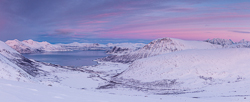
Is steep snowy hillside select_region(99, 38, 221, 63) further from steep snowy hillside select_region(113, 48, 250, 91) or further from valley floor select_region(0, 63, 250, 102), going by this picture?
valley floor select_region(0, 63, 250, 102)

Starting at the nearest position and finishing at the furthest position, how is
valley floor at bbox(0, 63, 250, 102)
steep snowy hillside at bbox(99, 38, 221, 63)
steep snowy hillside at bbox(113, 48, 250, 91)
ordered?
valley floor at bbox(0, 63, 250, 102)
steep snowy hillside at bbox(113, 48, 250, 91)
steep snowy hillside at bbox(99, 38, 221, 63)

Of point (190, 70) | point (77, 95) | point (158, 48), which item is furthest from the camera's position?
point (158, 48)

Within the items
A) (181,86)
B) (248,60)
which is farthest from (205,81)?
(248,60)

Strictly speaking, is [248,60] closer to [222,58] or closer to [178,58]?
[222,58]

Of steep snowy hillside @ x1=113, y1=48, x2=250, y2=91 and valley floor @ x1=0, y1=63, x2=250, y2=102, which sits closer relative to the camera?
valley floor @ x1=0, y1=63, x2=250, y2=102

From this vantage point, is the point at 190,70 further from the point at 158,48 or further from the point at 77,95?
the point at 158,48

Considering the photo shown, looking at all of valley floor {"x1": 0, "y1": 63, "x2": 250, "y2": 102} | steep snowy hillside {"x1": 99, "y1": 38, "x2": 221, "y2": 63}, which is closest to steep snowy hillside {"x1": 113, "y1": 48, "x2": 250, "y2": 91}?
valley floor {"x1": 0, "y1": 63, "x2": 250, "y2": 102}

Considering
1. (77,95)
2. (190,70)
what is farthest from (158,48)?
(77,95)

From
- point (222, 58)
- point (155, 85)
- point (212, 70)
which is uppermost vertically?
point (222, 58)

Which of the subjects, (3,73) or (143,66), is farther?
(143,66)
